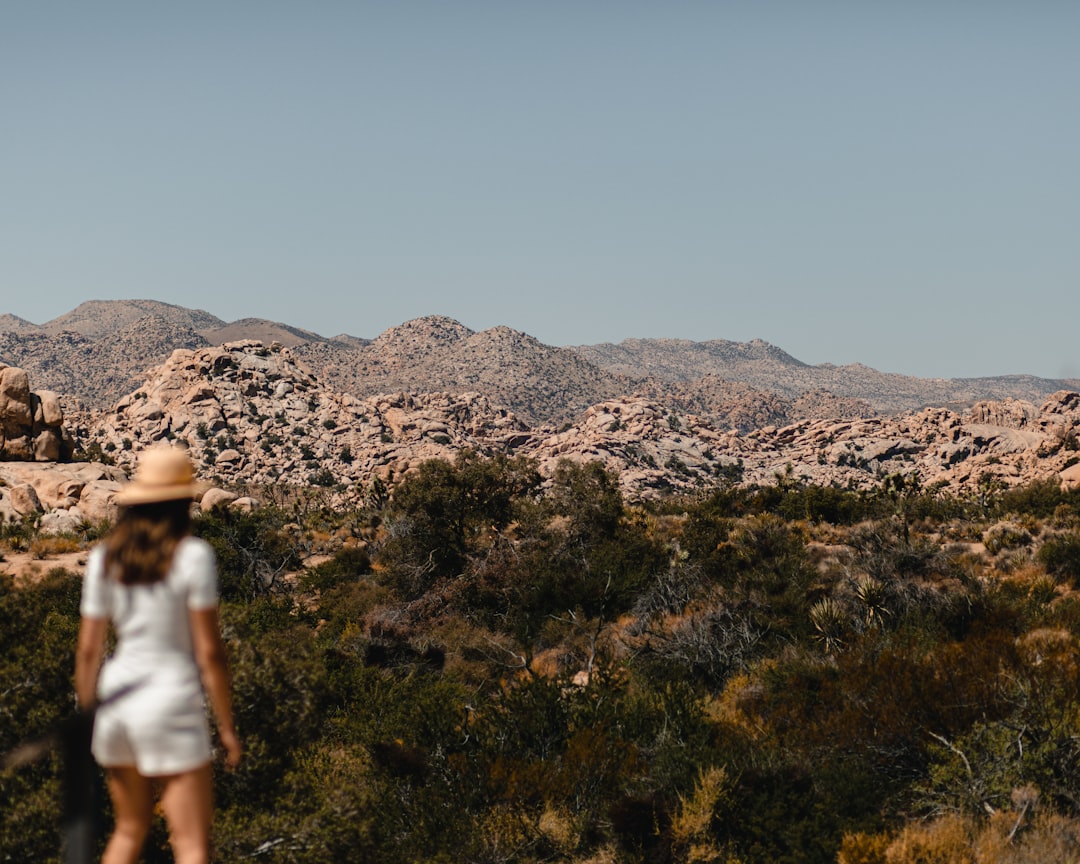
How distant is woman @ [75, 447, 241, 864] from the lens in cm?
309

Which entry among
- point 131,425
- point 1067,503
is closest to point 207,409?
point 131,425

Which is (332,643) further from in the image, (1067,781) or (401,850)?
(1067,781)

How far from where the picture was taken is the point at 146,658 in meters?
3.14

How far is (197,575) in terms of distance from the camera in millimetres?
3197

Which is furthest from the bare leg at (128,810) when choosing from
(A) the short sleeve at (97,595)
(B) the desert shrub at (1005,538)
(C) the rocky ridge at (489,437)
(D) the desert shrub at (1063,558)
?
(C) the rocky ridge at (489,437)

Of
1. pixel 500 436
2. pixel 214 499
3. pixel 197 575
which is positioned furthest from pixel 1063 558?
pixel 500 436

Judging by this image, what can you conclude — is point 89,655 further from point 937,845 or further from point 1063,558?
point 1063,558

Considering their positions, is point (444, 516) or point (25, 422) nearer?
point (444, 516)

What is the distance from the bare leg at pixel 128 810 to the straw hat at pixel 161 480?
1.07m

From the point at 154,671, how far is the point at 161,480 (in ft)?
2.53

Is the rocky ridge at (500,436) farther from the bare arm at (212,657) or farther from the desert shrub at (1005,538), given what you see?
the bare arm at (212,657)

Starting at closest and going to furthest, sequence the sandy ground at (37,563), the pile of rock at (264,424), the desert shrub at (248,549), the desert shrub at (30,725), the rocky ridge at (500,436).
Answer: the desert shrub at (30,725) → the sandy ground at (37,563) → the desert shrub at (248,549) → the rocky ridge at (500,436) → the pile of rock at (264,424)

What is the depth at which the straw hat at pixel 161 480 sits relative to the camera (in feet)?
10.7

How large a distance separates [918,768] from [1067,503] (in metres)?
29.5
